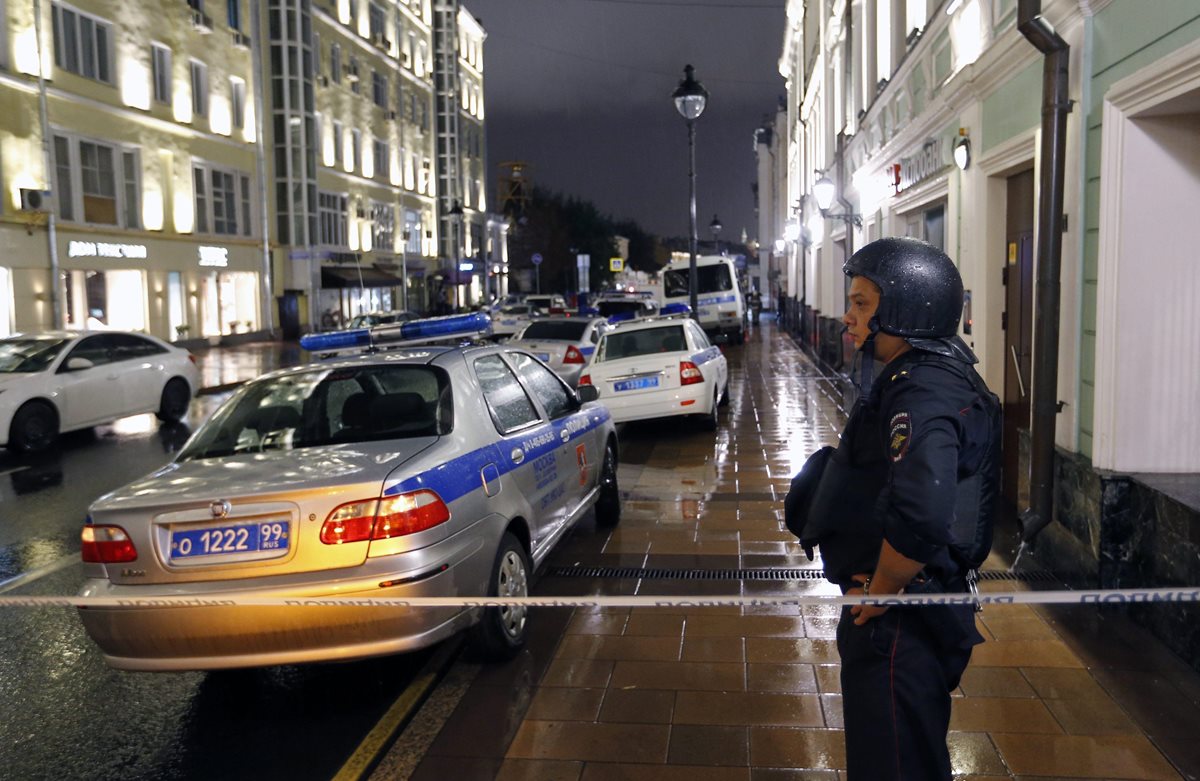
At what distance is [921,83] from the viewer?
11414 mm

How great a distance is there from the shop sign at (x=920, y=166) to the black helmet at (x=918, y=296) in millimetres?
8010

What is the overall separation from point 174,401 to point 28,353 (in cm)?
248

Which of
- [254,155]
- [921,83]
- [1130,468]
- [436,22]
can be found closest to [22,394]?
[921,83]

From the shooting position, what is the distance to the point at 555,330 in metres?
18.7

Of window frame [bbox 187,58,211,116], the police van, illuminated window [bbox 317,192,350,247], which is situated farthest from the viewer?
illuminated window [bbox 317,192,350,247]

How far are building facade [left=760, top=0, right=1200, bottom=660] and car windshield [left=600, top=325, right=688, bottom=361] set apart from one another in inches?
172

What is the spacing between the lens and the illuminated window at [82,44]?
26.7 meters

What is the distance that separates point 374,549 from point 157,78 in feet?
104

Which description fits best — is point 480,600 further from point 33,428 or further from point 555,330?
point 555,330

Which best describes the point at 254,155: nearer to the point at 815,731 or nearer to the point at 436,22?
the point at 436,22

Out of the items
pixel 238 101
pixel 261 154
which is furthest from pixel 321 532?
pixel 261 154

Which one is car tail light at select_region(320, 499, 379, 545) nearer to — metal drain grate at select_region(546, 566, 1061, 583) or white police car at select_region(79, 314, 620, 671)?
white police car at select_region(79, 314, 620, 671)

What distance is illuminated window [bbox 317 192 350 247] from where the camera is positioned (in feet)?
143

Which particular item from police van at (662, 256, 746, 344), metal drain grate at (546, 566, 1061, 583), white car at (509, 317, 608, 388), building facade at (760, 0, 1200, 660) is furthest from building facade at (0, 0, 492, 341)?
building facade at (760, 0, 1200, 660)
